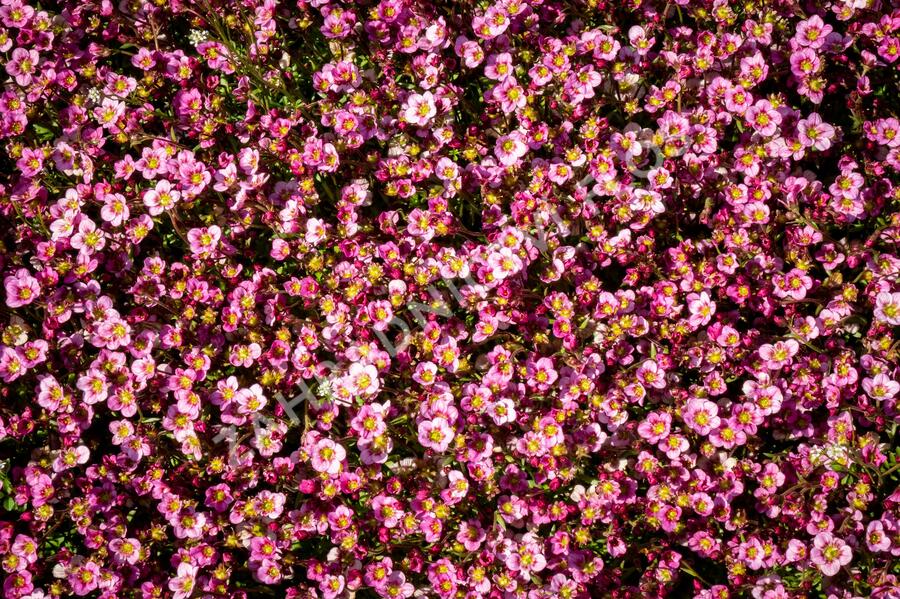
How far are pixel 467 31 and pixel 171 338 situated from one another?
6.29 ft

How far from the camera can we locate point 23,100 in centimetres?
373

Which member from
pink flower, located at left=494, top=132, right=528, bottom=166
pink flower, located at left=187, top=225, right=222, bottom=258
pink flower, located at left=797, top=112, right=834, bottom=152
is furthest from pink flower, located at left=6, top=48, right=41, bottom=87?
pink flower, located at left=797, top=112, right=834, bottom=152

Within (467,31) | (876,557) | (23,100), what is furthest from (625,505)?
(23,100)

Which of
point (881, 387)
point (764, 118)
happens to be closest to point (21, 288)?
point (764, 118)

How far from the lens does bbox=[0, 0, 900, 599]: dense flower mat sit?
10.1 ft

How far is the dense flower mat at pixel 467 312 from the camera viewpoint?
121 inches

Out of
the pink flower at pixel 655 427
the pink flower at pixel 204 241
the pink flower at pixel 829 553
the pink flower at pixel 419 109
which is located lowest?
the pink flower at pixel 829 553

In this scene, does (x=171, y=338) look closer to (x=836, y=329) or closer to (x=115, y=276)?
(x=115, y=276)

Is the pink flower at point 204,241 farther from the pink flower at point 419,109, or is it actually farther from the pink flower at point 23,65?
the pink flower at point 23,65

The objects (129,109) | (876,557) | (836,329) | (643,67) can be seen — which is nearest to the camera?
(876,557)

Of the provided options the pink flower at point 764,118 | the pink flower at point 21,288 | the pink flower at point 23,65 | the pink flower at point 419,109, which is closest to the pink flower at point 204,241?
the pink flower at point 21,288

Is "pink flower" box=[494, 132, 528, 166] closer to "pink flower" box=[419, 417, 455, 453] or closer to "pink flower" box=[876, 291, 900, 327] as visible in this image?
"pink flower" box=[419, 417, 455, 453]

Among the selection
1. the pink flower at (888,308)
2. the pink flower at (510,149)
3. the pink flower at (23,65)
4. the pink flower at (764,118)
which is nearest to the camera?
the pink flower at (888,308)

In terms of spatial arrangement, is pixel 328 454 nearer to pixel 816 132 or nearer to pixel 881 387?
pixel 881 387
